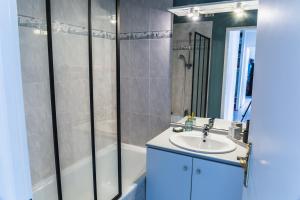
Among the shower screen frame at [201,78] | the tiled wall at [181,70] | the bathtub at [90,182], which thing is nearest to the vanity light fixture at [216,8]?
the tiled wall at [181,70]

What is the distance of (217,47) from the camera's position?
76.9 inches

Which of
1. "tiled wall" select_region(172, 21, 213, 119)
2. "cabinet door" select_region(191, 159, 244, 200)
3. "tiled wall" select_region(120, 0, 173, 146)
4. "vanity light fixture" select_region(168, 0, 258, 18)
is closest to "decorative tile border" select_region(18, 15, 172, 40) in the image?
"tiled wall" select_region(120, 0, 173, 146)

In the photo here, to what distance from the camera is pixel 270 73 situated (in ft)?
2.27

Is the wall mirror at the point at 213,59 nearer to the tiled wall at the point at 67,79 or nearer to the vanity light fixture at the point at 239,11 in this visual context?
the vanity light fixture at the point at 239,11

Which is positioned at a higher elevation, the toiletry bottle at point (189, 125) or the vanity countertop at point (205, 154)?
the toiletry bottle at point (189, 125)

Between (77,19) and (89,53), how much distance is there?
13.4 inches

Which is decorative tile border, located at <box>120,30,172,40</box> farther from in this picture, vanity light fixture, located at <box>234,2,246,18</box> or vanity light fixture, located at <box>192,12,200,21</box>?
vanity light fixture, located at <box>234,2,246,18</box>

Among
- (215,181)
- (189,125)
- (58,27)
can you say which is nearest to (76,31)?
(58,27)

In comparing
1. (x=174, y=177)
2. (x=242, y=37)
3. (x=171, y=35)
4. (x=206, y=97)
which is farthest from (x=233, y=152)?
(x=171, y=35)

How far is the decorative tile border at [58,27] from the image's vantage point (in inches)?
56.9

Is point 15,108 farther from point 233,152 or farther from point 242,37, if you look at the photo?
point 242,37

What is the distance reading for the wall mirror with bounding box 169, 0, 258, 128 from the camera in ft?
5.86

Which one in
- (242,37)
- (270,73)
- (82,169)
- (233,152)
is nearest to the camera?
(270,73)

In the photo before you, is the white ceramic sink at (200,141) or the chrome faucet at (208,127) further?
the chrome faucet at (208,127)
